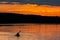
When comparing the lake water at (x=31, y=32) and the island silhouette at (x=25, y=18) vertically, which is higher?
the island silhouette at (x=25, y=18)

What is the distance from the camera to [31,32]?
162cm

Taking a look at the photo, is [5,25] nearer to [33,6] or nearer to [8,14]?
[8,14]

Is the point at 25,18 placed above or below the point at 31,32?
above

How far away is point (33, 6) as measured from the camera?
1.62 meters

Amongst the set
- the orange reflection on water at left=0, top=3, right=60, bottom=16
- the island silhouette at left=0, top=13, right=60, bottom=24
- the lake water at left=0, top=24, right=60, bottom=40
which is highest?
the orange reflection on water at left=0, top=3, right=60, bottom=16

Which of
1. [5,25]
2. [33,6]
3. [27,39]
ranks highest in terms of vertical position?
[33,6]

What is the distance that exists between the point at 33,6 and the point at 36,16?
0.31 feet

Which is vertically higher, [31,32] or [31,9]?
[31,9]

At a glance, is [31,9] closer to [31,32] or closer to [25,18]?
[25,18]

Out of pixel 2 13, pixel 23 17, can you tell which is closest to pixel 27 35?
pixel 23 17

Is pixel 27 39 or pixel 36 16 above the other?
pixel 36 16

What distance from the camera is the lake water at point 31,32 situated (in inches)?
63.1

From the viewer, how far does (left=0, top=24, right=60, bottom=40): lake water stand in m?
1.60

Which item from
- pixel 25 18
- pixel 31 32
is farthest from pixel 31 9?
pixel 31 32
